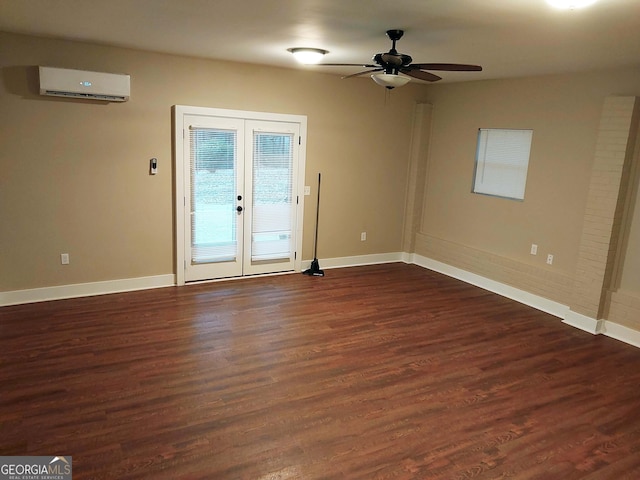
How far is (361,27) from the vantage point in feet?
11.3

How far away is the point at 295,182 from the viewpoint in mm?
6090

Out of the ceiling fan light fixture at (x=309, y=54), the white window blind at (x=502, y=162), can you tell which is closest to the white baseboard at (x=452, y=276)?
the white window blind at (x=502, y=162)

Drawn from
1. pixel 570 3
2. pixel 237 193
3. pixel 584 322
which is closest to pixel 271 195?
pixel 237 193

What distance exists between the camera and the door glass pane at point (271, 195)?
19.0 feet

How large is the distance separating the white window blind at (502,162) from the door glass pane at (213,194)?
3.13 m

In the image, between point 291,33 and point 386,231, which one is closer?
point 291,33

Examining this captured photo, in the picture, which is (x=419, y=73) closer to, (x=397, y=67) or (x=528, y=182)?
(x=397, y=67)

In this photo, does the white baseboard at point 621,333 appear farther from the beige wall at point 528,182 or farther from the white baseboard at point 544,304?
the beige wall at point 528,182

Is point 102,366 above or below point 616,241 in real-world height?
below

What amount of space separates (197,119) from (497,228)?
3808 millimetres

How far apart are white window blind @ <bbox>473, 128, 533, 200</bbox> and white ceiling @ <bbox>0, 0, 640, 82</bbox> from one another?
39.4 inches

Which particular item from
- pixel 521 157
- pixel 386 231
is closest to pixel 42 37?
pixel 386 231

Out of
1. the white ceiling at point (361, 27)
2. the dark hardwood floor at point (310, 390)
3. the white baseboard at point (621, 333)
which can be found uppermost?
the white ceiling at point (361, 27)

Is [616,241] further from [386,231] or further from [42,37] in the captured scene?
[42,37]
